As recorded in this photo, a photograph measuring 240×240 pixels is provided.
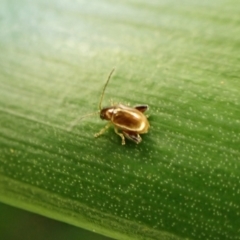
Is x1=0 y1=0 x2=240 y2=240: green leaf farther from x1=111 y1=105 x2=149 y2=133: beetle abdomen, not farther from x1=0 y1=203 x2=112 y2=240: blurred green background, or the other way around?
x1=0 y1=203 x2=112 y2=240: blurred green background

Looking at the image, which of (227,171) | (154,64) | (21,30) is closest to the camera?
(227,171)

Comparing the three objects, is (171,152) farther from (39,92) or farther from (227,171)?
(39,92)

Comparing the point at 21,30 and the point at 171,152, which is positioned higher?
the point at 21,30

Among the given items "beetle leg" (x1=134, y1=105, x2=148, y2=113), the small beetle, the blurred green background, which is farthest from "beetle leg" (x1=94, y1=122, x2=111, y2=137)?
the blurred green background

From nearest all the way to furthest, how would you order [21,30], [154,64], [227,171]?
[227,171] < [154,64] < [21,30]

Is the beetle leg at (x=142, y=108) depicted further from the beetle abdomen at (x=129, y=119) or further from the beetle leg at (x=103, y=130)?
the beetle leg at (x=103, y=130)

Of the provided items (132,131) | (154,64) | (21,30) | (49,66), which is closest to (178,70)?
(154,64)

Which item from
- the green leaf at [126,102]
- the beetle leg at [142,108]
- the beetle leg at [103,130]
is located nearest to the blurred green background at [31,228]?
the green leaf at [126,102]
